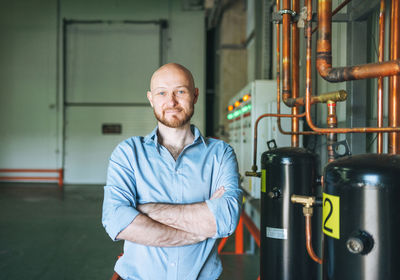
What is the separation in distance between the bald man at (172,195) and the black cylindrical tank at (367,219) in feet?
1.65

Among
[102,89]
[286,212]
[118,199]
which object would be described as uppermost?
[102,89]

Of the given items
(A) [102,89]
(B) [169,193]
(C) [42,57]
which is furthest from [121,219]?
(C) [42,57]

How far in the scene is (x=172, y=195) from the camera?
5.67 ft

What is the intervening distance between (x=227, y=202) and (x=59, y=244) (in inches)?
156

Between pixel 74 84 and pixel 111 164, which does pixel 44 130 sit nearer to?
pixel 74 84

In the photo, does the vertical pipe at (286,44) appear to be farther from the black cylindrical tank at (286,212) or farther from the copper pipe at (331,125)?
the copper pipe at (331,125)

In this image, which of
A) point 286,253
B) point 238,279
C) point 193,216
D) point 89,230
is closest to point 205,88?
point 89,230

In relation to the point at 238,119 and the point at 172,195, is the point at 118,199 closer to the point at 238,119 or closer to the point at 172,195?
the point at 172,195

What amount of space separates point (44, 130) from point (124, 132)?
2424mm

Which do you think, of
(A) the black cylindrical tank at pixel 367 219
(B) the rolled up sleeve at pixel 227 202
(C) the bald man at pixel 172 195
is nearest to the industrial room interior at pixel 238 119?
(A) the black cylindrical tank at pixel 367 219

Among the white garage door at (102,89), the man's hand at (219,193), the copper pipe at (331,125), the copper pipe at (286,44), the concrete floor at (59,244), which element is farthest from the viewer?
the white garage door at (102,89)

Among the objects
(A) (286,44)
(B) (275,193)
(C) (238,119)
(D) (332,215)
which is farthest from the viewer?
(C) (238,119)

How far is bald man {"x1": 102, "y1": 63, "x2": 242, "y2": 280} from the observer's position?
163 centimetres

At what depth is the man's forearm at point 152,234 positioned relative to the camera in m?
1.62
